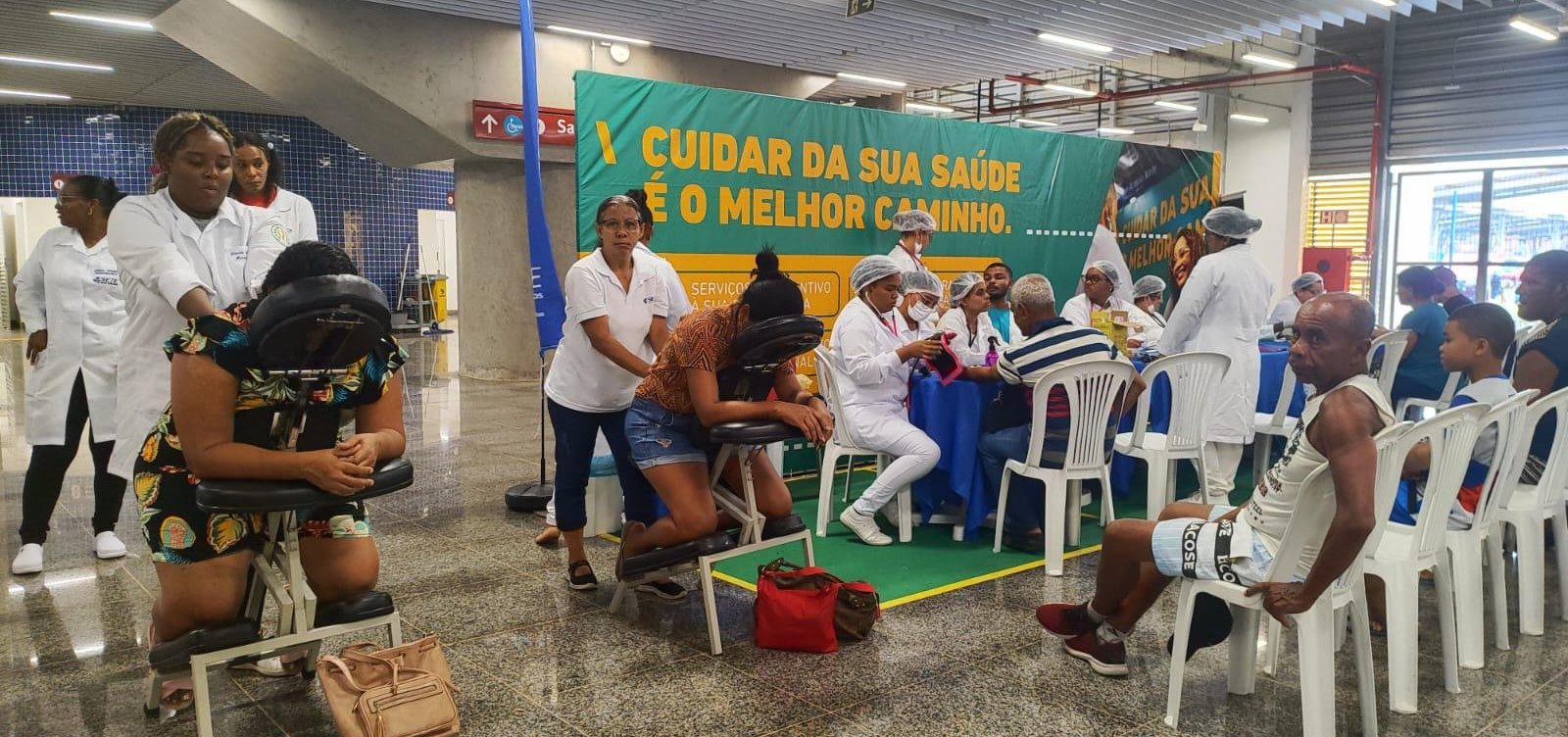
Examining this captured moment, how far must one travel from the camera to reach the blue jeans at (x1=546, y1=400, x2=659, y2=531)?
3.73m

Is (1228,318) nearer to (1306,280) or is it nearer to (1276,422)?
(1276,422)

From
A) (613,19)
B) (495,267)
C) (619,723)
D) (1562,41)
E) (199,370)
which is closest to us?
(199,370)

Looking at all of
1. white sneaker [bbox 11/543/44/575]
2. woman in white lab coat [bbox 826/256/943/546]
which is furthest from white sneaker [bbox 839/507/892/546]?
white sneaker [bbox 11/543/44/575]

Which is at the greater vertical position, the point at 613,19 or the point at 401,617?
the point at 613,19

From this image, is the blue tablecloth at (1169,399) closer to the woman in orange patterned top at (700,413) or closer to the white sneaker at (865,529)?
the white sneaker at (865,529)

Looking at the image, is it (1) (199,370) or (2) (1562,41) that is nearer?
(1) (199,370)

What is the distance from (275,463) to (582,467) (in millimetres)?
1633

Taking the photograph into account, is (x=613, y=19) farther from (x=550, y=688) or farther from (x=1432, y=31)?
(x=1432, y=31)

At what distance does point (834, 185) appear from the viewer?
20.4 ft

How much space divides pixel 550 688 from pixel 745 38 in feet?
28.2

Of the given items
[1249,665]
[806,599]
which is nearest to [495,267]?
[806,599]

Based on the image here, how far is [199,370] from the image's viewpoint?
7.36 ft

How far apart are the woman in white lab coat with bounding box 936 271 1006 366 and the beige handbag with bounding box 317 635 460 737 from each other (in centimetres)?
346

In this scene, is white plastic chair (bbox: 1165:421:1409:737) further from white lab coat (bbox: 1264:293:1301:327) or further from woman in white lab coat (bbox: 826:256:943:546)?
white lab coat (bbox: 1264:293:1301:327)
